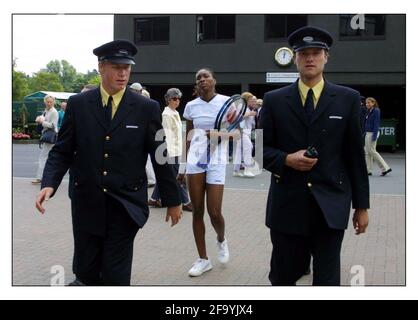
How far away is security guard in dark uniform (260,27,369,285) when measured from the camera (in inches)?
132

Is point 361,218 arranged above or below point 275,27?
below

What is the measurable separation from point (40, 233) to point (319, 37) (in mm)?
4716

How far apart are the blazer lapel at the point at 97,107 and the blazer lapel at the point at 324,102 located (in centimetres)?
135

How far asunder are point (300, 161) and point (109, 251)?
1349 millimetres

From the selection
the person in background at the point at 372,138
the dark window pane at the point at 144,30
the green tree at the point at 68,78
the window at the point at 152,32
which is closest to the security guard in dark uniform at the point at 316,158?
the person in background at the point at 372,138

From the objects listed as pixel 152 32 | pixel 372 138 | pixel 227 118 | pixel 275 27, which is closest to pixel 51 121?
pixel 227 118

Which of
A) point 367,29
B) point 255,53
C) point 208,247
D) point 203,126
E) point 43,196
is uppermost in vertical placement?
point 367,29

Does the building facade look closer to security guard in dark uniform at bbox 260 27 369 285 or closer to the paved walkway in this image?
the paved walkway

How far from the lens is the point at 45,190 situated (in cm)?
362

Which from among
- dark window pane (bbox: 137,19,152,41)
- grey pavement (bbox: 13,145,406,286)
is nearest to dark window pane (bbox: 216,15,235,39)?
dark window pane (bbox: 137,19,152,41)

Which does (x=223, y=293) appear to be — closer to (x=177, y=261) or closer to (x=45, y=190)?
(x=45, y=190)

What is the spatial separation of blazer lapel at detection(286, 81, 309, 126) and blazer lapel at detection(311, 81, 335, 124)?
0.18 ft

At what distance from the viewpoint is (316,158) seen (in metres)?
3.29

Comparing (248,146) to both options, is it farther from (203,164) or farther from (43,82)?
(43,82)
